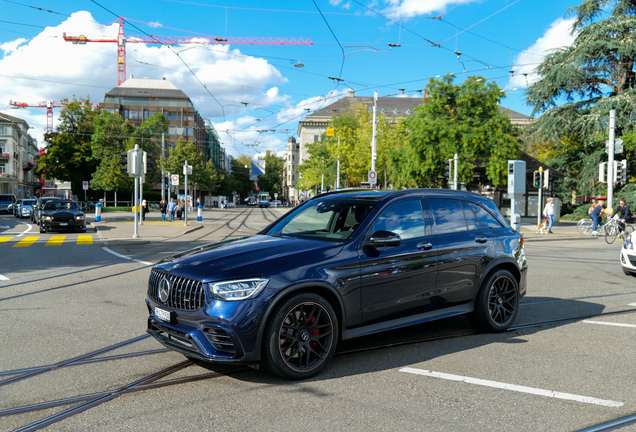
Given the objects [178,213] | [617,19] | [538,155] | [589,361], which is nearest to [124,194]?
[178,213]

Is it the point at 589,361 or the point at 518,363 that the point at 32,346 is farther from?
the point at 589,361

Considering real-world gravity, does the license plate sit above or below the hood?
below

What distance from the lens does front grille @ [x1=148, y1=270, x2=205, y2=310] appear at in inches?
166

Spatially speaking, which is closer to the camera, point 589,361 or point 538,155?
point 589,361

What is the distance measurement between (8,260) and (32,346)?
9389 mm

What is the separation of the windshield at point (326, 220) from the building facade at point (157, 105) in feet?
296

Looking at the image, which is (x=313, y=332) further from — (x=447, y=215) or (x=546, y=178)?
(x=546, y=178)

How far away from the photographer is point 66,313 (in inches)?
277

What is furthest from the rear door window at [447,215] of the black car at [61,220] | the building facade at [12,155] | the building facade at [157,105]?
the building facade at [12,155]

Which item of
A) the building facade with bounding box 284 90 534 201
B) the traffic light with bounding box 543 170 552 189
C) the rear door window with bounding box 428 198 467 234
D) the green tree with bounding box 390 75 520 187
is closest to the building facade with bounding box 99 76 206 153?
the building facade with bounding box 284 90 534 201

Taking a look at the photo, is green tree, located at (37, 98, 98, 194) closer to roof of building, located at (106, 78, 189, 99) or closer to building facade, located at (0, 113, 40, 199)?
building facade, located at (0, 113, 40, 199)

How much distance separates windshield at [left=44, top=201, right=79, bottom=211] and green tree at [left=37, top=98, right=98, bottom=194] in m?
35.5

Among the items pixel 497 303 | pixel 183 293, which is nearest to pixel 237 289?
pixel 183 293

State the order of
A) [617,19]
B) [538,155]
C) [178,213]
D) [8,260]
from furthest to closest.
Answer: [538,155] → [178,213] → [617,19] → [8,260]
